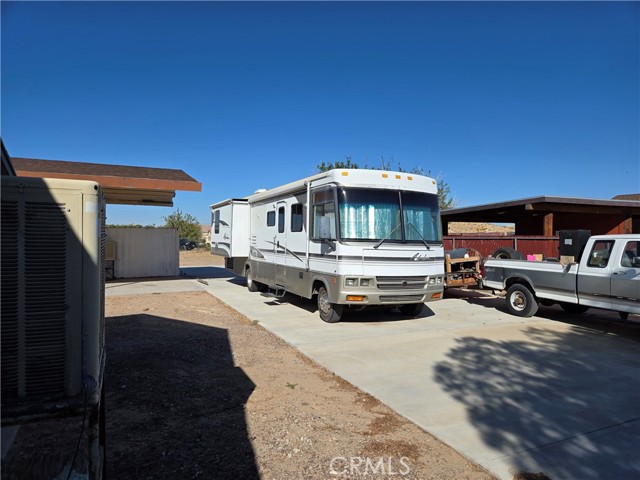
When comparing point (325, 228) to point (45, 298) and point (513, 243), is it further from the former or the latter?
point (513, 243)

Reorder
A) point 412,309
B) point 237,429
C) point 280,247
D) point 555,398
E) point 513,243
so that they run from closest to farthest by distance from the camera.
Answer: point 237,429, point 555,398, point 412,309, point 280,247, point 513,243

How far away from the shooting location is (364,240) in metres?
8.37

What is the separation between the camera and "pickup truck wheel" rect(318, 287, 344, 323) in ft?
29.2

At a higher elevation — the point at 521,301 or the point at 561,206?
the point at 561,206

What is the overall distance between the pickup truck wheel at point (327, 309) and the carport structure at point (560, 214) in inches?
388

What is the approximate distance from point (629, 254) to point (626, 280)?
0.53 m

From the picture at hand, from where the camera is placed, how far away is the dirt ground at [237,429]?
341cm

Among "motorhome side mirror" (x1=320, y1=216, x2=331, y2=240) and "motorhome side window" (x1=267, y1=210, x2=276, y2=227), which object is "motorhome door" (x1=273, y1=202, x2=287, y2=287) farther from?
"motorhome side mirror" (x1=320, y1=216, x2=331, y2=240)

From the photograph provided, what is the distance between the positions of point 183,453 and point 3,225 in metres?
2.37

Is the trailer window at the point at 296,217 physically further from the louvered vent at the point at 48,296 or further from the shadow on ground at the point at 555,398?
the louvered vent at the point at 48,296

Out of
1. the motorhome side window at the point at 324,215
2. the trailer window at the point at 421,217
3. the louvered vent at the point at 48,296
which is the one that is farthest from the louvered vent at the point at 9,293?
the trailer window at the point at 421,217

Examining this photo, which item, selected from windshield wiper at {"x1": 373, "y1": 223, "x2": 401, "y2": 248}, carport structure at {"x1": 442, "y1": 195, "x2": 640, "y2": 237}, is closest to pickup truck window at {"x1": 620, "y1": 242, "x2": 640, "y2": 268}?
windshield wiper at {"x1": 373, "y1": 223, "x2": 401, "y2": 248}

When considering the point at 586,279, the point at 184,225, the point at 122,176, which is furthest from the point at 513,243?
the point at 184,225

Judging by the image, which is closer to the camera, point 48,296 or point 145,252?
point 48,296
